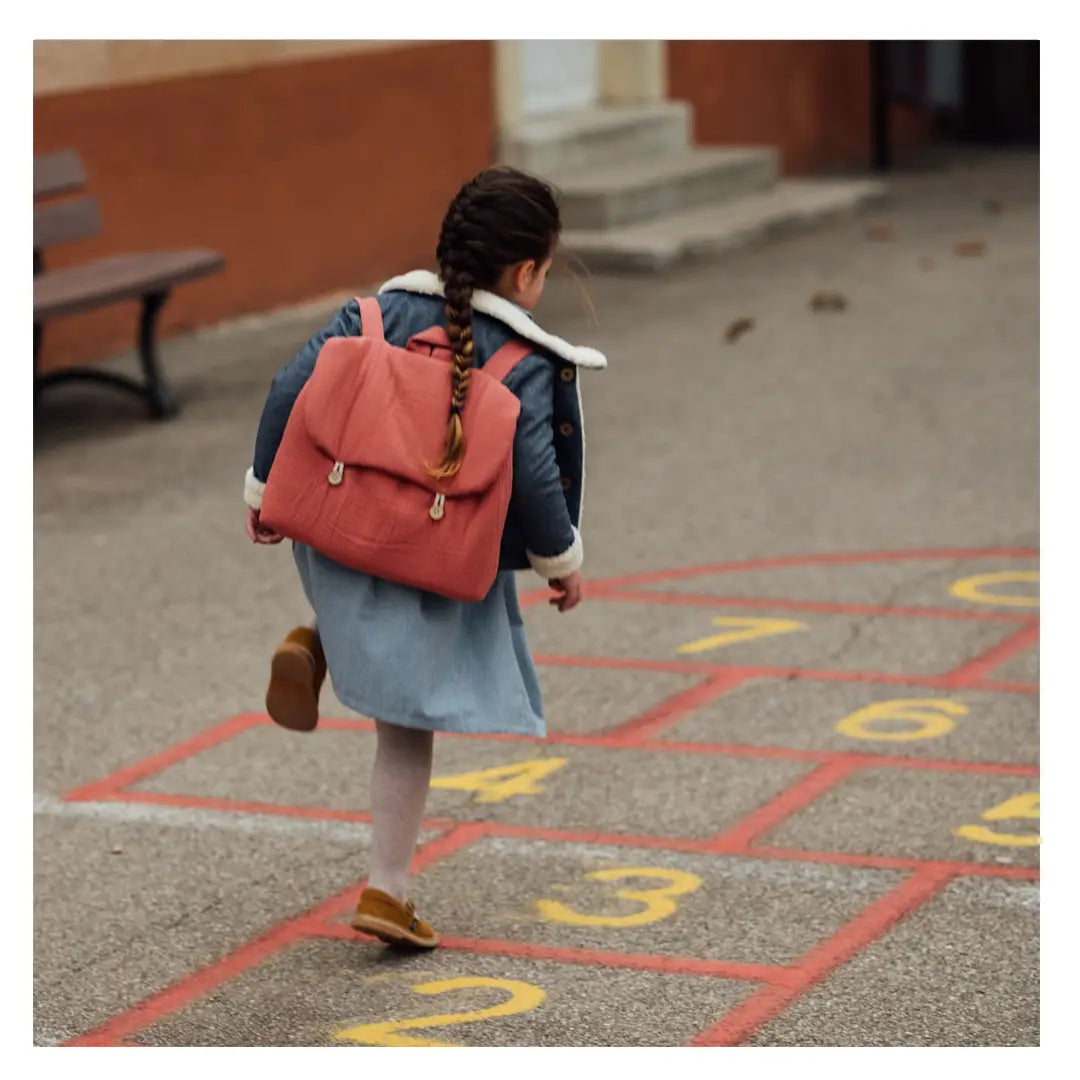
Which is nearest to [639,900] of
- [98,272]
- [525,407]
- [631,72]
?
[525,407]

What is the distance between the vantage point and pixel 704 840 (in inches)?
194

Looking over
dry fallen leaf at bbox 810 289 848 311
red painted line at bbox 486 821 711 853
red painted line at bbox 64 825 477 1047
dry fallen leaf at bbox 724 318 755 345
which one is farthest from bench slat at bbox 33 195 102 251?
red painted line at bbox 64 825 477 1047

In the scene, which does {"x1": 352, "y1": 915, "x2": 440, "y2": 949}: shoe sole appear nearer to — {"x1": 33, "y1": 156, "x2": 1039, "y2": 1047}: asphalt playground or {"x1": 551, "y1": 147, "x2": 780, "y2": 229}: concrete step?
{"x1": 33, "y1": 156, "x2": 1039, "y2": 1047}: asphalt playground

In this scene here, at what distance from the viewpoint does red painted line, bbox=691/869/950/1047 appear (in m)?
3.90

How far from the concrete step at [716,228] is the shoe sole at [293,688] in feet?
27.0

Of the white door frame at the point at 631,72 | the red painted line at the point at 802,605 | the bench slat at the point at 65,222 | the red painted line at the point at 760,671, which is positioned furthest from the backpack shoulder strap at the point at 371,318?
the white door frame at the point at 631,72

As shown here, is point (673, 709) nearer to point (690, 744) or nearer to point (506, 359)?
point (690, 744)

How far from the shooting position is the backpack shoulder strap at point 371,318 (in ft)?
13.3

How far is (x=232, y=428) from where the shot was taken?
9594 millimetres

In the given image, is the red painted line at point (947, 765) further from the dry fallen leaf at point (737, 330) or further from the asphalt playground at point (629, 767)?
the dry fallen leaf at point (737, 330)

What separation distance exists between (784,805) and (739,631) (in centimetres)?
151

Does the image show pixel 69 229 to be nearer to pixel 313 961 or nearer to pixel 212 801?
pixel 212 801

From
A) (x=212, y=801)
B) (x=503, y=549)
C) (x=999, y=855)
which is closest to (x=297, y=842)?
(x=212, y=801)

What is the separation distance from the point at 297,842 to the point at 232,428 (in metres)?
4.82
